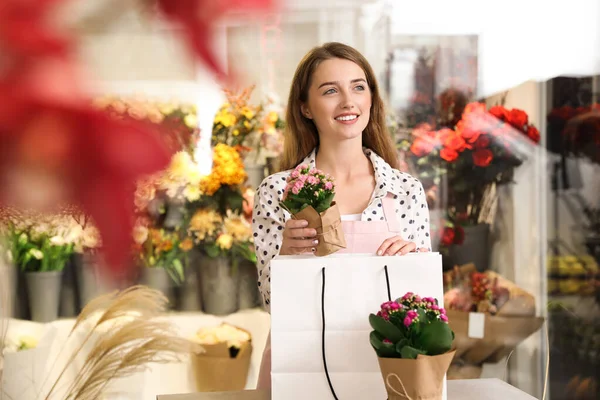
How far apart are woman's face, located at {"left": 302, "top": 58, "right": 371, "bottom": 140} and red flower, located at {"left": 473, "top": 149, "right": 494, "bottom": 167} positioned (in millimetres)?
1262

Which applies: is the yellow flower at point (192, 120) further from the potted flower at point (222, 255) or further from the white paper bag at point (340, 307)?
the white paper bag at point (340, 307)

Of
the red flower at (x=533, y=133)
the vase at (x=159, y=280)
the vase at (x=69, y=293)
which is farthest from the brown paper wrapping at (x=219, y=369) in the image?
the red flower at (x=533, y=133)

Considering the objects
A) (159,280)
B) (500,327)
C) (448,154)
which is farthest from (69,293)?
(500,327)

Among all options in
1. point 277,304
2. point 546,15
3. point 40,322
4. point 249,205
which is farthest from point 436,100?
point 277,304

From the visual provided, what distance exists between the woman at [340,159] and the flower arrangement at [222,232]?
3.23ft

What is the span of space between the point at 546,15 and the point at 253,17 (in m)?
3.22

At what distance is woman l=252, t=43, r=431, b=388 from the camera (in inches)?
75.6

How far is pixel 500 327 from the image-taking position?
3.07m

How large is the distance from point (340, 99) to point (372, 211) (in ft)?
1.01

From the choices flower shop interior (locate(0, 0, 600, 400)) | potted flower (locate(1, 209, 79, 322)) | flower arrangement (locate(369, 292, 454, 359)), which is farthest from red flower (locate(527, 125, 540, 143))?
flower arrangement (locate(369, 292, 454, 359))

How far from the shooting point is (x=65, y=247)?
298 cm

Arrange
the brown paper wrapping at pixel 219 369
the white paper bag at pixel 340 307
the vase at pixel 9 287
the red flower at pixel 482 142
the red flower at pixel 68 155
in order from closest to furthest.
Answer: the red flower at pixel 68 155
the white paper bag at pixel 340 307
the vase at pixel 9 287
the brown paper wrapping at pixel 219 369
the red flower at pixel 482 142

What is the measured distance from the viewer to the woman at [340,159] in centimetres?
192

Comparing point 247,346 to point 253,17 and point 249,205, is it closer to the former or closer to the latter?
point 249,205
